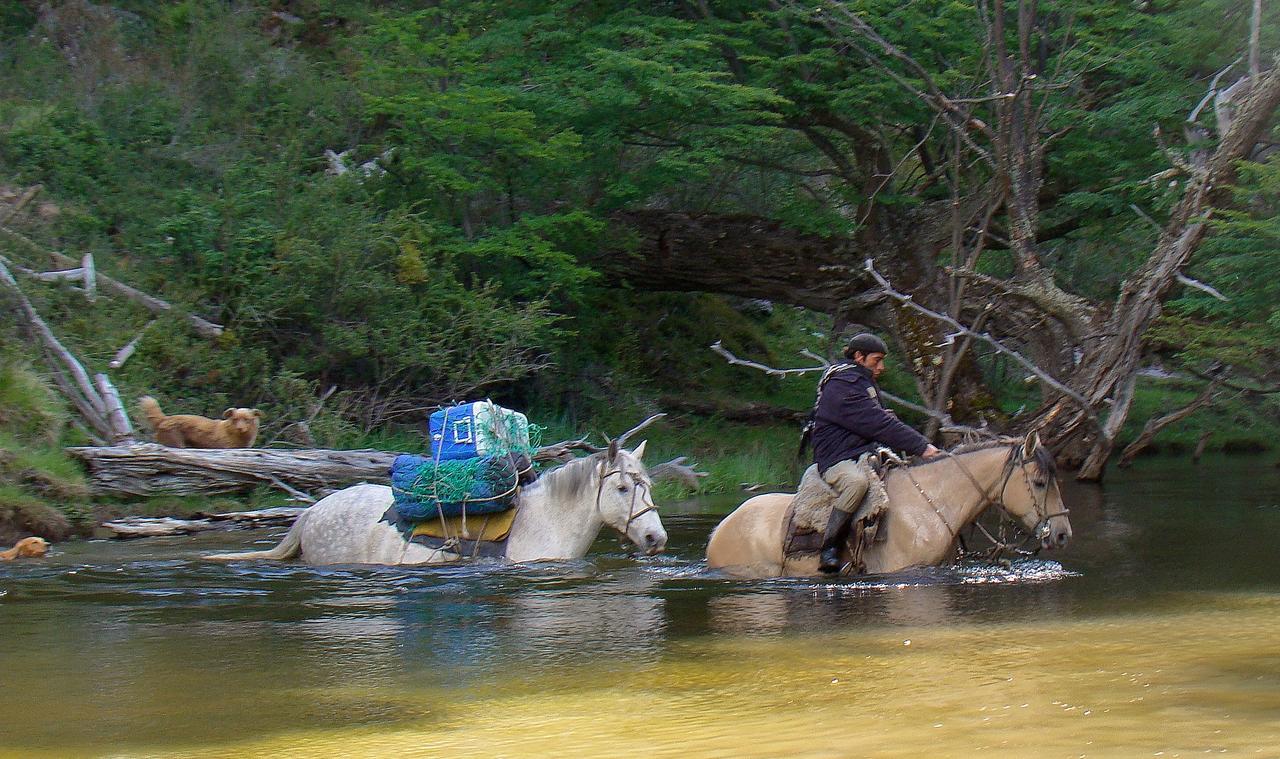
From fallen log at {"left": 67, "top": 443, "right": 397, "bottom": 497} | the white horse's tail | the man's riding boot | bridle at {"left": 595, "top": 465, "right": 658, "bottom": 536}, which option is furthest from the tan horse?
fallen log at {"left": 67, "top": 443, "right": 397, "bottom": 497}

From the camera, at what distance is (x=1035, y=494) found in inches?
392

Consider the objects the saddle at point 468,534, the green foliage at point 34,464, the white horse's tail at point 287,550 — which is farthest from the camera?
the green foliage at point 34,464

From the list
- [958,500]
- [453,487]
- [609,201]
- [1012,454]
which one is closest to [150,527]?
[453,487]

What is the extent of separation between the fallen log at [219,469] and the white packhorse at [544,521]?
14.8 ft

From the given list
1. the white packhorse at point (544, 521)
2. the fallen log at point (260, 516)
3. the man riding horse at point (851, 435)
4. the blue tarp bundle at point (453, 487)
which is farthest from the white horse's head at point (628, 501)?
the fallen log at point (260, 516)

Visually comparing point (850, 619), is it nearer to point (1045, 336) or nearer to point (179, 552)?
point (179, 552)

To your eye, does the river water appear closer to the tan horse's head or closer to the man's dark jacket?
the tan horse's head

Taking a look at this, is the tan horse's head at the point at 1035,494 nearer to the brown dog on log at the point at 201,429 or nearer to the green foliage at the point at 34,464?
the green foliage at the point at 34,464

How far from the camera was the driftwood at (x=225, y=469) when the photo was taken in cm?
1525

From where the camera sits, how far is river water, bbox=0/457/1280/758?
18.5 ft

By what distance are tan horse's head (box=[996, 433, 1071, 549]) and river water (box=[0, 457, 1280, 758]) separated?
436 mm

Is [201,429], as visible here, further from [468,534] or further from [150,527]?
[468,534]

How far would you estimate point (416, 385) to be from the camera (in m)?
20.5

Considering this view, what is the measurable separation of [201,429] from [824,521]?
920 cm
